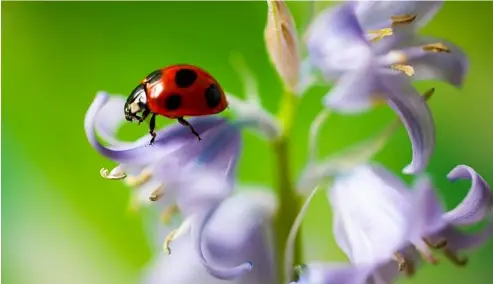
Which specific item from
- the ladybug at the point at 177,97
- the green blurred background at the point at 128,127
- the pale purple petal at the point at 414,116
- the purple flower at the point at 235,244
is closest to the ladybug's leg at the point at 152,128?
the ladybug at the point at 177,97

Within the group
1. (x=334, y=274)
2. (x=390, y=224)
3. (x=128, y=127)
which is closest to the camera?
(x=334, y=274)

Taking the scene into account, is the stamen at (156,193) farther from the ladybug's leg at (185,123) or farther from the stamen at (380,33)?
the stamen at (380,33)

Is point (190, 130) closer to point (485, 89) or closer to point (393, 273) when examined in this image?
point (393, 273)

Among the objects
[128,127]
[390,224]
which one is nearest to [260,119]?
[390,224]

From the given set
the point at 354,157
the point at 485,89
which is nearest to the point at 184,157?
the point at 354,157

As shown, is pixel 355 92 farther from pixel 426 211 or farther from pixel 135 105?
pixel 135 105

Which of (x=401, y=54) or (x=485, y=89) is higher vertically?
(x=401, y=54)

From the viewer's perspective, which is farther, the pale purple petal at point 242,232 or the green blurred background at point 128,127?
the green blurred background at point 128,127
